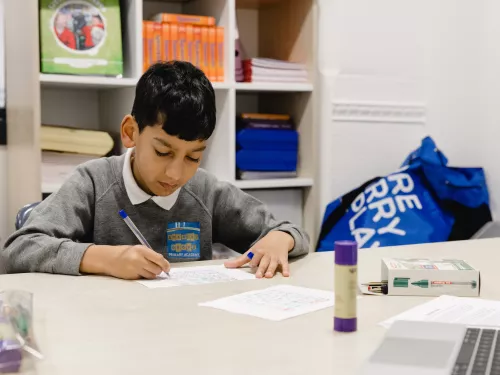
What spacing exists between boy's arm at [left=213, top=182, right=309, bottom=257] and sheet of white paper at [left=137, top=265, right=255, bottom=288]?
0.96ft

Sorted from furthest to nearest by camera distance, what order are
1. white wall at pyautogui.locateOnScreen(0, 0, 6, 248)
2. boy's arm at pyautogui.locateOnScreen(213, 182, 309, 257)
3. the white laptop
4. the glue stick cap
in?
white wall at pyautogui.locateOnScreen(0, 0, 6, 248) → boy's arm at pyautogui.locateOnScreen(213, 182, 309, 257) → the glue stick cap → the white laptop

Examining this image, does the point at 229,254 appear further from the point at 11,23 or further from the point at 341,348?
the point at 341,348

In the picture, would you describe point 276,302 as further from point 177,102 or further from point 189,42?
point 189,42

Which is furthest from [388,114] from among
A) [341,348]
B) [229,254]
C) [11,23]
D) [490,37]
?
[341,348]

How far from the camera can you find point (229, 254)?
7.73 feet

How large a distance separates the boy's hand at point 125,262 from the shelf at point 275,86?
134cm

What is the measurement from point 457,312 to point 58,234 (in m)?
0.88

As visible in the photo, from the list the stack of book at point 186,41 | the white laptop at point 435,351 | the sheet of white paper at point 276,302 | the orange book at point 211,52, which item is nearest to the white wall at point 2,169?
the stack of book at point 186,41

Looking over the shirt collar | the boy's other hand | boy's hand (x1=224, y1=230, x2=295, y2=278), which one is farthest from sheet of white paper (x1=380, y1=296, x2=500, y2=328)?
the shirt collar

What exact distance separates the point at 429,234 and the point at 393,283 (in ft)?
5.15

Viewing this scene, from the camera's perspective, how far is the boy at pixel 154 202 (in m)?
1.50

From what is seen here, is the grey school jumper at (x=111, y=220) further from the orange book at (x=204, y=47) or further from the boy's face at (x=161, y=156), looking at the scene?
the orange book at (x=204, y=47)

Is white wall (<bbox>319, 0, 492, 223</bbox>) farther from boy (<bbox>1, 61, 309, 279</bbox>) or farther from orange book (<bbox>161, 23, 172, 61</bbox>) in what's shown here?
boy (<bbox>1, 61, 309, 279</bbox>)

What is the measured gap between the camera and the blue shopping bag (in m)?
2.81
